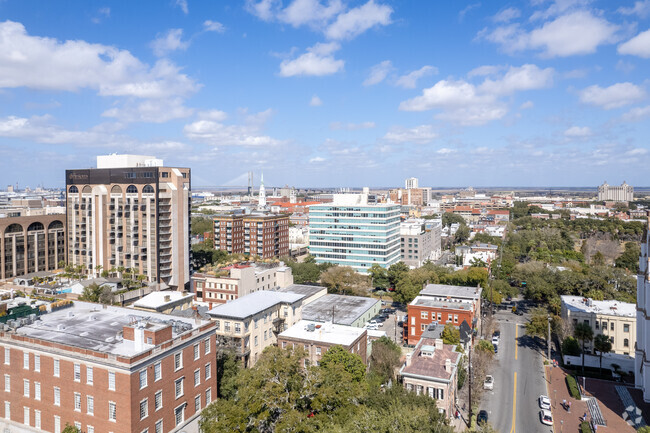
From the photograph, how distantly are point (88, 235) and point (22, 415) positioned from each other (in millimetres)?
56066

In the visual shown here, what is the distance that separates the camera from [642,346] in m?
44.5

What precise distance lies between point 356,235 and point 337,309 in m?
44.1

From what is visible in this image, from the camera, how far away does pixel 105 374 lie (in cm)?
2956

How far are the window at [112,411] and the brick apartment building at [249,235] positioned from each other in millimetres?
82560

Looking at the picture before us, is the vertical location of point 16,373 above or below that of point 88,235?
below

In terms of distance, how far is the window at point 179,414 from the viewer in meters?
33.2

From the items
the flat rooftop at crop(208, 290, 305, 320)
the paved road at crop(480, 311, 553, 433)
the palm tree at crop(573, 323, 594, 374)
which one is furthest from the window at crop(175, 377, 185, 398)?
the palm tree at crop(573, 323, 594, 374)

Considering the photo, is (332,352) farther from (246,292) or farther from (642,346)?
(642,346)

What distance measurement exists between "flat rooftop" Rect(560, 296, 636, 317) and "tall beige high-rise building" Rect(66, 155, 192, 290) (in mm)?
65844

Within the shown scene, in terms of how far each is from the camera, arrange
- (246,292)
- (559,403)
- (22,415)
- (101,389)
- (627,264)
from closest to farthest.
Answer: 1. (101,389)
2. (22,415)
3. (559,403)
4. (246,292)
5. (627,264)

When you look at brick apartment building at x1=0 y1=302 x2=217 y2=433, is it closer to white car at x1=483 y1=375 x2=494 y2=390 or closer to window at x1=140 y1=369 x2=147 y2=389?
window at x1=140 y1=369 x2=147 y2=389

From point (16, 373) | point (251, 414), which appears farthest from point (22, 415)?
point (251, 414)

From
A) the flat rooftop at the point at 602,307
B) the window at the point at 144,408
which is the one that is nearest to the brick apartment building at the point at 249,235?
the flat rooftop at the point at 602,307

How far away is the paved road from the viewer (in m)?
40.7
